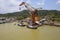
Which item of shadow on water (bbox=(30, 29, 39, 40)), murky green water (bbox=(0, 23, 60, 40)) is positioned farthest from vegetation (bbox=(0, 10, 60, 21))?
shadow on water (bbox=(30, 29, 39, 40))

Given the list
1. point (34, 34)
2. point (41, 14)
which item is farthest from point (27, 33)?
point (41, 14)

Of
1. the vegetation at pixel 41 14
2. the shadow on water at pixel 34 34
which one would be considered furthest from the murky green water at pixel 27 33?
the vegetation at pixel 41 14

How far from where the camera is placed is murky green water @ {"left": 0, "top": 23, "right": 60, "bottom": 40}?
2.61 meters

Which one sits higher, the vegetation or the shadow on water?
the vegetation

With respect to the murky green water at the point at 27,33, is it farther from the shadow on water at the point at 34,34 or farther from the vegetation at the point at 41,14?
the vegetation at the point at 41,14

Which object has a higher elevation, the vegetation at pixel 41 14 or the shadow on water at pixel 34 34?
the vegetation at pixel 41 14

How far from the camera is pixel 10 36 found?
270cm

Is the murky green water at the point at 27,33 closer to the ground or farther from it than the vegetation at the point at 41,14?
closer to the ground

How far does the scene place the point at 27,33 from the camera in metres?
2.70

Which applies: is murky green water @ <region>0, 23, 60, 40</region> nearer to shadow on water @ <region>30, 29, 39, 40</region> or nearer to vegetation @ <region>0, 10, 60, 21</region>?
shadow on water @ <region>30, 29, 39, 40</region>

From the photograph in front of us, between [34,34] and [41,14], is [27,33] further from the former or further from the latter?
[41,14]

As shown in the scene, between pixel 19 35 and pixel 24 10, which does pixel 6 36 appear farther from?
pixel 24 10

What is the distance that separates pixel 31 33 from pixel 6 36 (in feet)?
1.60

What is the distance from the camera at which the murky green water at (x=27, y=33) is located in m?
2.61
